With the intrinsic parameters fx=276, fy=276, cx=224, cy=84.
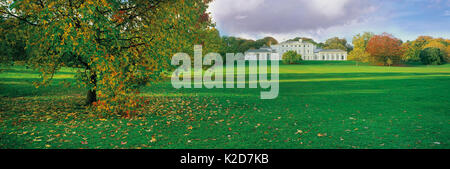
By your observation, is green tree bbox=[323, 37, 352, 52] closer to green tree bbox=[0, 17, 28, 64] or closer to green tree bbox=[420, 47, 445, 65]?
green tree bbox=[420, 47, 445, 65]

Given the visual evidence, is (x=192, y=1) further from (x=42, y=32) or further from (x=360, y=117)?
(x=360, y=117)

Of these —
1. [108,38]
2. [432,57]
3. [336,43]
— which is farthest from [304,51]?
[108,38]

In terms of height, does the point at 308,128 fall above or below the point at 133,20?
below

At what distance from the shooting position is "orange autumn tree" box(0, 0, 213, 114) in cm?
913

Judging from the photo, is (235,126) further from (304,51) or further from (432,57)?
(304,51)

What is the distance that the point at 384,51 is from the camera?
82.4 meters

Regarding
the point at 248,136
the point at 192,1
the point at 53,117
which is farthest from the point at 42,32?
the point at 248,136

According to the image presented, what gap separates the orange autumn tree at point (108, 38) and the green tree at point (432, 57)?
9965cm

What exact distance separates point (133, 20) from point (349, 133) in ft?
31.9

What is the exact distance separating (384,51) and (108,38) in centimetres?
8943

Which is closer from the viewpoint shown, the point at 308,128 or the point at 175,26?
the point at 308,128

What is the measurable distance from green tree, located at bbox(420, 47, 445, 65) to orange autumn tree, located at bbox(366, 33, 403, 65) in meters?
10.6
